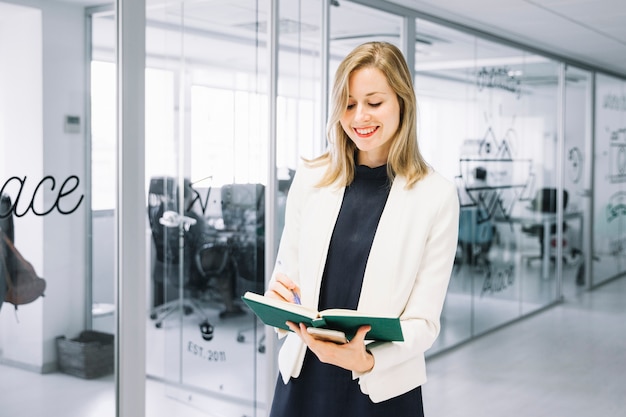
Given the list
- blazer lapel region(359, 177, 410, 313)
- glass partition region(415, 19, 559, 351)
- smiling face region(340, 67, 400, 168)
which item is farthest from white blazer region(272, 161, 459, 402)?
glass partition region(415, 19, 559, 351)

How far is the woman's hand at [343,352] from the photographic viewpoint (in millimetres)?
1688

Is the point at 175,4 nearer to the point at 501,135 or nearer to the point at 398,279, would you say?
the point at 398,279

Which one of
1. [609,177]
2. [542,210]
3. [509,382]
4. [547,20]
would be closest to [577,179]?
[609,177]

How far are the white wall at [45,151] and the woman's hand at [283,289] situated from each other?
1.26 m

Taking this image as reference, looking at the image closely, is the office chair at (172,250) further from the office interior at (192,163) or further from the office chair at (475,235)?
the office chair at (475,235)

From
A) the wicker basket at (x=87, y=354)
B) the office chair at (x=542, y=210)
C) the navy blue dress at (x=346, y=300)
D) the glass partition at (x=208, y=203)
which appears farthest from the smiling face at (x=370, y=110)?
the office chair at (x=542, y=210)

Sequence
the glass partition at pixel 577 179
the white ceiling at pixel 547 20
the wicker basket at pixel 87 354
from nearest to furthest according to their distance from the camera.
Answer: the wicker basket at pixel 87 354 < the white ceiling at pixel 547 20 < the glass partition at pixel 577 179

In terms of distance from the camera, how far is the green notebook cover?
1.61 metres

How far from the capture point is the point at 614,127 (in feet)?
29.6

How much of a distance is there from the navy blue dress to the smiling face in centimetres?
12

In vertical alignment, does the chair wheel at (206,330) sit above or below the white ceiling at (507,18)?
below

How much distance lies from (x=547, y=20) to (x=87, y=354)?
4262mm

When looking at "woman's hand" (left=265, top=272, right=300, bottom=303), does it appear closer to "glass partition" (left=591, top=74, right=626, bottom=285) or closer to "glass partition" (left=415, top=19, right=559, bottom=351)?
"glass partition" (left=415, top=19, right=559, bottom=351)

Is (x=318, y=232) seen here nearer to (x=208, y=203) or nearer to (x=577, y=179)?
(x=208, y=203)
